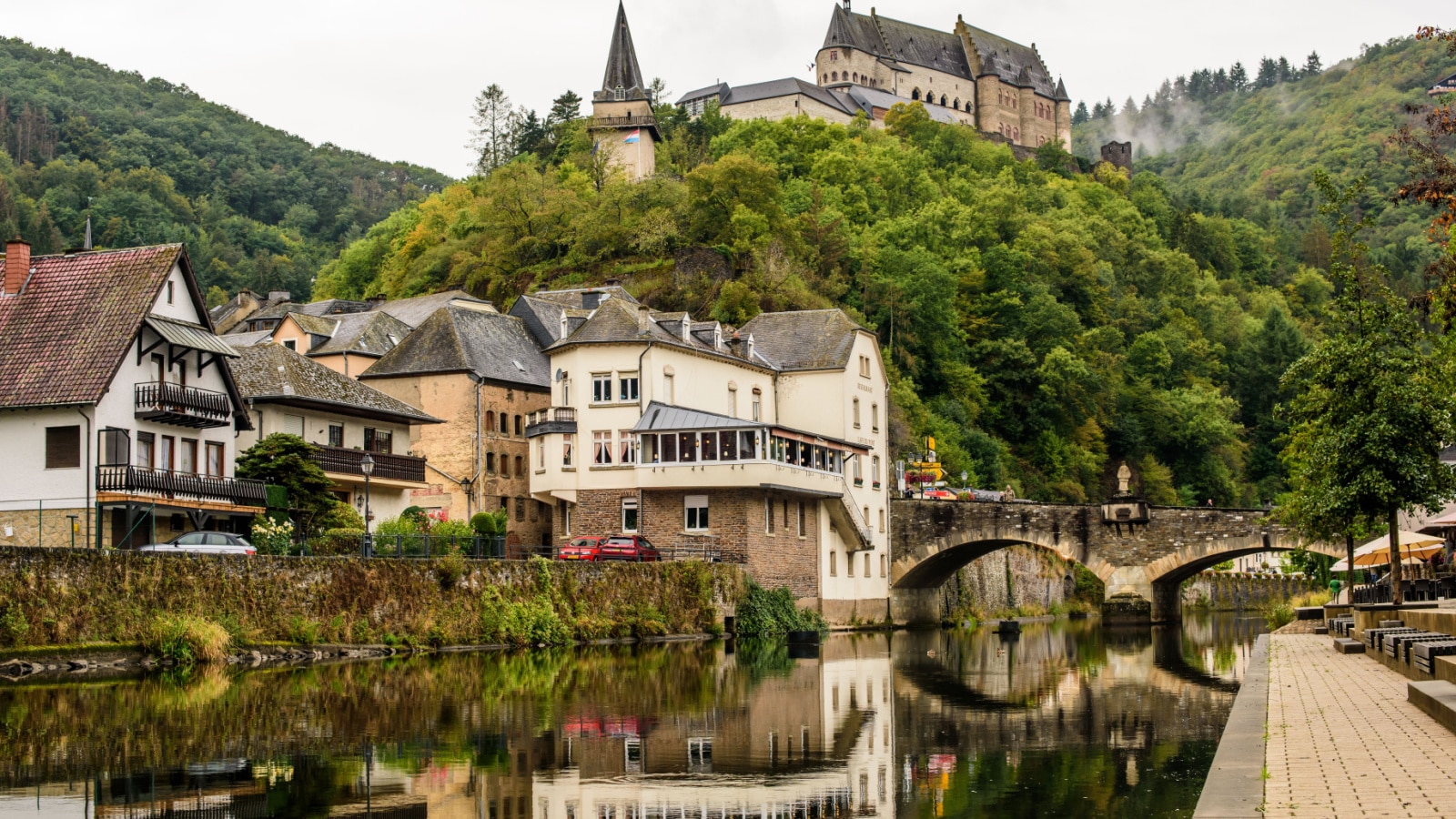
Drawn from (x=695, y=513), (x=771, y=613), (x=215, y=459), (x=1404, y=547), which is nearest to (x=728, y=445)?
(x=695, y=513)

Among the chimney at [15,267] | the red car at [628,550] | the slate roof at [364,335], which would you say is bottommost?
the red car at [628,550]

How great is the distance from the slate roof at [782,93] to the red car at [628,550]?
10017 cm

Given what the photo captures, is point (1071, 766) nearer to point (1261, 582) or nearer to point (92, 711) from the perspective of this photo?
point (92, 711)

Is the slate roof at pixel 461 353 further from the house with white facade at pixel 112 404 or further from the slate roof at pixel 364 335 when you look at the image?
the house with white facade at pixel 112 404

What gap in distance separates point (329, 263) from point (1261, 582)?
70114 mm

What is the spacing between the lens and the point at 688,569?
49406mm

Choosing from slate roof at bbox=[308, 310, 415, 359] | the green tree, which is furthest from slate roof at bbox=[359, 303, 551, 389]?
the green tree

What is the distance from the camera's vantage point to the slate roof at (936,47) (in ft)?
543

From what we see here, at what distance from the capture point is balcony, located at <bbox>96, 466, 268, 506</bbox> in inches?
1570

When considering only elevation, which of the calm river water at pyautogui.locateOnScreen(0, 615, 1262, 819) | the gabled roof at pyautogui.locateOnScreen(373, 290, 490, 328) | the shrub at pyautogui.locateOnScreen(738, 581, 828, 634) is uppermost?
the gabled roof at pyautogui.locateOnScreen(373, 290, 490, 328)

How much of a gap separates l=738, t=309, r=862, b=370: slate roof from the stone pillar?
9852 mm

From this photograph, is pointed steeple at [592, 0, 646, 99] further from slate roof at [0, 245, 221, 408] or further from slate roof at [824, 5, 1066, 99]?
slate roof at [0, 245, 221, 408]

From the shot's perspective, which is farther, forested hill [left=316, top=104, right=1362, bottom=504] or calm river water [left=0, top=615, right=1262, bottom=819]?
forested hill [left=316, top=104, right=1362, bottom=504]

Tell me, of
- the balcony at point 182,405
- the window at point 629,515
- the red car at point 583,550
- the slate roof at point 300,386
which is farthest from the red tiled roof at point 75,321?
the window at point 629,515
